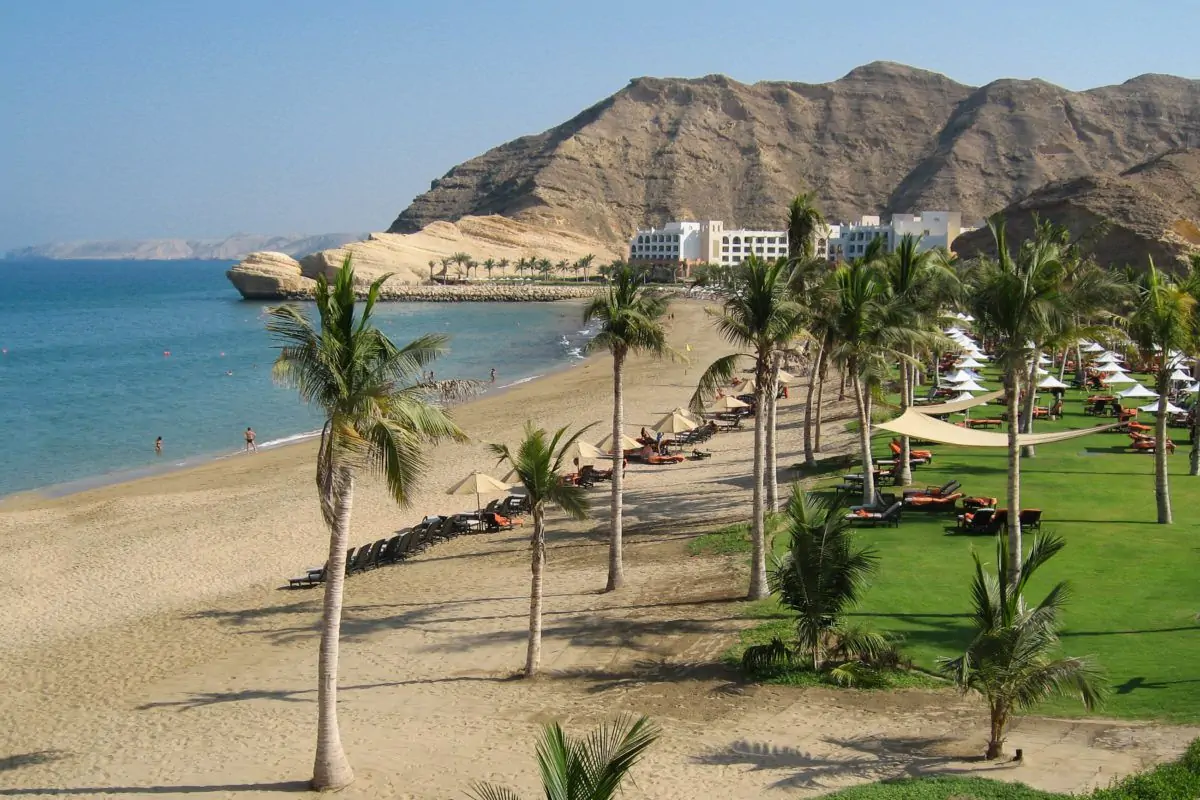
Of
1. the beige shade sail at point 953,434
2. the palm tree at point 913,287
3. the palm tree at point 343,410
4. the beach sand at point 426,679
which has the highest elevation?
the palm tree at point 913,287

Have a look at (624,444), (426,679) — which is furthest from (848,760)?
(624,444)

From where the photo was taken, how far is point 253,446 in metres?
36.7

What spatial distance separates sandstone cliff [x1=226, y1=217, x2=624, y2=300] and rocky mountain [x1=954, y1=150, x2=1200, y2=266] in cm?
6482

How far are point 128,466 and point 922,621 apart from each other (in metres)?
29.1

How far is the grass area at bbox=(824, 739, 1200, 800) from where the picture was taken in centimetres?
791

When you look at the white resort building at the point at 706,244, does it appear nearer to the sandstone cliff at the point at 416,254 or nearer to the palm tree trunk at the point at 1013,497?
the sandstone cliff at the point at 416,254

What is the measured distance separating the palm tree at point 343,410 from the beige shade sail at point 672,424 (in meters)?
18.9

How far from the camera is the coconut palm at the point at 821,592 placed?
12500 millimetres

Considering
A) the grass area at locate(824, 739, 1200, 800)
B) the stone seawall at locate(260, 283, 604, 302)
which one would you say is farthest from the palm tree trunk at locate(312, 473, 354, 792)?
the stone seawall at locate(260, 283, 604, 302)

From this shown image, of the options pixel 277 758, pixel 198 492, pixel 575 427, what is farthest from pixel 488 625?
pixel 575 427

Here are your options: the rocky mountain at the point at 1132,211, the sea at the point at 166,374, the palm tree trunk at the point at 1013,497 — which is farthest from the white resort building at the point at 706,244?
the palm tree trunk at the point at 1013,497

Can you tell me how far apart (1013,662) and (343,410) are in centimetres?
675

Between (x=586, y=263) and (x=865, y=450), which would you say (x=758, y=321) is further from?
(x=586, y=263)

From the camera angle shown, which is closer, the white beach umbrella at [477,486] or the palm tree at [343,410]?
the palm tree at [343,410]
